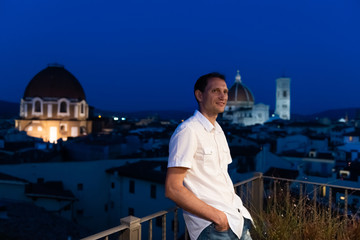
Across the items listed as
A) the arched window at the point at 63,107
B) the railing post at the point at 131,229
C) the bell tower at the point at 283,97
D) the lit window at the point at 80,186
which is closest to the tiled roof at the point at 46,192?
the lit window at the point at 80,186

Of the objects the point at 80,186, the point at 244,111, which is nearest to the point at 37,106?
the point at 80,186

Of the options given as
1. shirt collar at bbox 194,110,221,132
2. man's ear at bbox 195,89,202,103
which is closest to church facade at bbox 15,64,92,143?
man's ear at bbox 195,89,202,103

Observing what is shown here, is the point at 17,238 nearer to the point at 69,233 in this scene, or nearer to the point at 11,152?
the point at 69,233

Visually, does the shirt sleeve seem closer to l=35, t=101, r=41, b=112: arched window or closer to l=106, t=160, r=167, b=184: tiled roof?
l=106, t=160, r=167, b=184: tiled roof

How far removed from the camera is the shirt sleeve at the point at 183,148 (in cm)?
185

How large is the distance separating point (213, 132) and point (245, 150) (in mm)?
21396

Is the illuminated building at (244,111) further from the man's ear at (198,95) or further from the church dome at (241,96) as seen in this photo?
the man's ear at (198,95)

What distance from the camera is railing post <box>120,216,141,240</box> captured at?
7.67ft

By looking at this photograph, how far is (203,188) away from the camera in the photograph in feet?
6.56

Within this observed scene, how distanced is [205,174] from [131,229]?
2.42 feet

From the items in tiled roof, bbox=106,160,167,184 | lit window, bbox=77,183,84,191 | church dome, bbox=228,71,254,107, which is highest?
church dome, bbox=228,71,254,107

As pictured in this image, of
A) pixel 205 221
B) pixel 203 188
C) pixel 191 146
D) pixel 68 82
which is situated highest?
pixel 68 82

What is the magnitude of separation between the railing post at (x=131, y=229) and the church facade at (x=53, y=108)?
143ft

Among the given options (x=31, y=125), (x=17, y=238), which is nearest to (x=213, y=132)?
(x=17, y=238)
